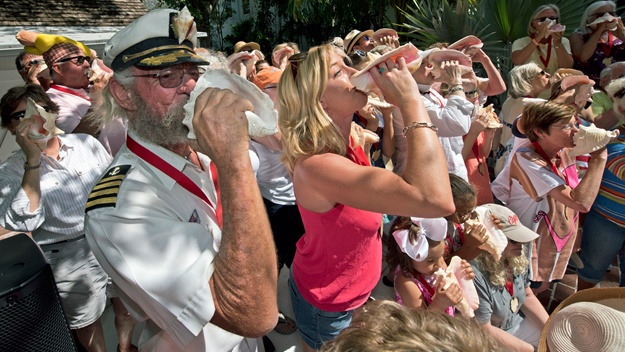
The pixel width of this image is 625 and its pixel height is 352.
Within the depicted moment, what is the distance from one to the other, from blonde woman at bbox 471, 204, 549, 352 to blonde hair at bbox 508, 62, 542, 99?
1.92 metres

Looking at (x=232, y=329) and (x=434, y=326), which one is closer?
(x=434, y=326)

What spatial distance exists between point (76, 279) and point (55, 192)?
0.52m

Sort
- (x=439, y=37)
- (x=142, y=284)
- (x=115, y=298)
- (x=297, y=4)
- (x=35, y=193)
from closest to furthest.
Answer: (x=142, y=284) → (x=35, y=193) → (x=115, y=298) → (x=439, y=37) → (x=297, y=4)

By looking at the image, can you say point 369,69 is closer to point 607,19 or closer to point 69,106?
point 69,106

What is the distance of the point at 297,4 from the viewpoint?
16.0 m

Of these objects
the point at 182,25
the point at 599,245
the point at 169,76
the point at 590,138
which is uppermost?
the point at 182,25

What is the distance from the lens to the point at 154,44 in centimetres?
148

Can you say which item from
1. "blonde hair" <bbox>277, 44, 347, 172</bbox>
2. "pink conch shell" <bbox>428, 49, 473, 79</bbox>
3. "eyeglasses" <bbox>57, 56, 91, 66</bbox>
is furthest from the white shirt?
"pink conch shell" <bbox>428, 49, 473, 79</bbox>

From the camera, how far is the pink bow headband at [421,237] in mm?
2064

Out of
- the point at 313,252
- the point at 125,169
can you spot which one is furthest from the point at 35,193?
the point at 313,252

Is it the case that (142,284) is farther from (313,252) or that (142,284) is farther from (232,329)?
(313,252)

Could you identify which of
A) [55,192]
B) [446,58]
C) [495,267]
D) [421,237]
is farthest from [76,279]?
[446,58]

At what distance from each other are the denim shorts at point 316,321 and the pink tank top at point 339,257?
43 millimetres

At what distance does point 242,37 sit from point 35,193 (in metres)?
20.9
